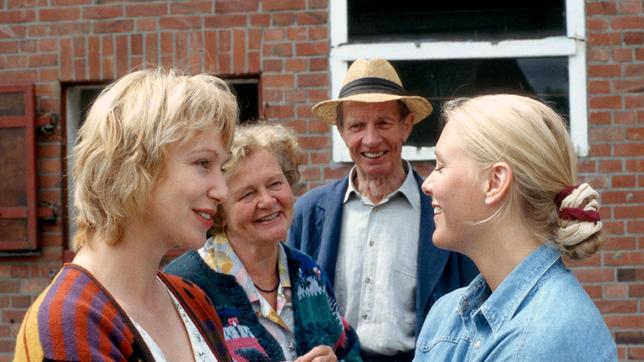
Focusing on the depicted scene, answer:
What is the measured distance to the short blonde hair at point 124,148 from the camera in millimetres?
2025

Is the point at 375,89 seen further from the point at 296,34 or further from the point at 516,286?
the point at 516,286

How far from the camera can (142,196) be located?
2045 millimetres

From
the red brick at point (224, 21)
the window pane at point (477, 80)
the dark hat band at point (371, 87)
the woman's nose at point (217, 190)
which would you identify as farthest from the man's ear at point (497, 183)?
the red brick at point (224, 21)

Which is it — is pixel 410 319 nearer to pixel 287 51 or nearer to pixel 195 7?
pixel 287 51

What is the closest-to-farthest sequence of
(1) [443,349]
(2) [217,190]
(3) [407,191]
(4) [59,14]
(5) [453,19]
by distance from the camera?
(2) [217,190] → (1) [443,349] → (3) [407,191] → (5) [453,19] → (4) [59,14]

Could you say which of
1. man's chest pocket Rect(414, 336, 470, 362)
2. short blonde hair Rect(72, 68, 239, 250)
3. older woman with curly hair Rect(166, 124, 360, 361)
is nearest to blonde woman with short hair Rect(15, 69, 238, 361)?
short blonde hair Rect(72, 68, 239, 250)

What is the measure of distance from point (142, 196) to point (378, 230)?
1.65m

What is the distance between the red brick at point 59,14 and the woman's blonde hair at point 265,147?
103 inches

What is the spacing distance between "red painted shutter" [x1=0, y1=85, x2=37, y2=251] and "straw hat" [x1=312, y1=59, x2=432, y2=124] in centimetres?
215

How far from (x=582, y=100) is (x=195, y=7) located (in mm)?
2096

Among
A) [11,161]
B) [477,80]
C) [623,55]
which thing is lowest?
[11,161]

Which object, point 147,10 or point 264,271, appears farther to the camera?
point 147,10

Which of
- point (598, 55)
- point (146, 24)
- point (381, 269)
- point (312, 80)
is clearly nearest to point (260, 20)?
point (312, 80)

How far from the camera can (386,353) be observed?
11.3ft
